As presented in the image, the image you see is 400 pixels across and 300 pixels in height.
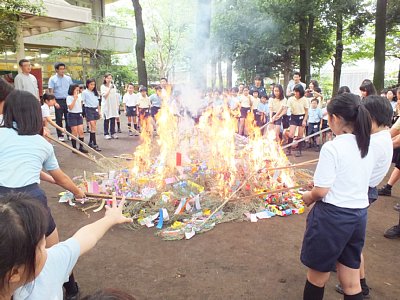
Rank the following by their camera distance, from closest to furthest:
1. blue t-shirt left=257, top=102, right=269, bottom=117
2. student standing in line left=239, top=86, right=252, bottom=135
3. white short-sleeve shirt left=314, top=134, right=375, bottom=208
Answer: white short-sleeve shirt left=314, top=134, right=375, bottom=208 → blue t-shirt left=257, top=102, right=269, bottom=117 → student standing in line left=239, top=86, right=252, bottom=135

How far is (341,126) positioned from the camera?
95.7 inches

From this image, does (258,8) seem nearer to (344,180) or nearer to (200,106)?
(200,106)

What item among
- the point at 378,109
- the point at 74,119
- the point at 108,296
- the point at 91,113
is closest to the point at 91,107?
the point at 91,113

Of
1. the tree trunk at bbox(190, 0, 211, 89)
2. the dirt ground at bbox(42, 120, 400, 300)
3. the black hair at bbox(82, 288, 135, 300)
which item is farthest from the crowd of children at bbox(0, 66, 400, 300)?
the tree trunk at bbox(190, 0, 211, 89)

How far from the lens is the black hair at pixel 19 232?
111cm

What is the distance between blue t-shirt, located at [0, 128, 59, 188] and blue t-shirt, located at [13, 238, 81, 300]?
114 centimetres

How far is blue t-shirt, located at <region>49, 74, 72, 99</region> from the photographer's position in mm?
9789

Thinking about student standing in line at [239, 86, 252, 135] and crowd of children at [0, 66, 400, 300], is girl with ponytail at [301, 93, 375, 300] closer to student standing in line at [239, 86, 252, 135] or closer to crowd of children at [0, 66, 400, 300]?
crowd of children at [0, 66, 400, 300]

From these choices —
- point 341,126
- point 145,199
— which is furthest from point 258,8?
point 341,126

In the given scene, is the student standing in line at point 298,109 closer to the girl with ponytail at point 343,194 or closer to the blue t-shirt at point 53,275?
the girl with ponytail at point 343,194

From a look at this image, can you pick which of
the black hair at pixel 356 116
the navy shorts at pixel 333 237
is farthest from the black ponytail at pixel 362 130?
the navy shorts at pixel 333 237

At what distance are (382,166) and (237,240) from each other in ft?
6.67

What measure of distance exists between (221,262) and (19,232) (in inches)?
114

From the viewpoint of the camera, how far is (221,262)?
146 inches
